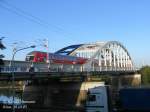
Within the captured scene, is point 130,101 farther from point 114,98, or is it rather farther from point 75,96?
point 75,96

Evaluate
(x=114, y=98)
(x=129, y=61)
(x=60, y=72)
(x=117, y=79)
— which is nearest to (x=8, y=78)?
Answer: (x=60, y=72)

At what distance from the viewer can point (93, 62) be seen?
409 feet

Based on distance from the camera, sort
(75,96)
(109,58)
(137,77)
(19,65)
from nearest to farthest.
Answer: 1. (19,65)
2. (75,96)
3. (137,77)
4. (109,58)

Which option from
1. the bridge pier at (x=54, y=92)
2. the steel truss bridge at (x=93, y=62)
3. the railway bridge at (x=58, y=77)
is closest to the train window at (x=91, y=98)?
the railway bridge at (x=58, y=77)

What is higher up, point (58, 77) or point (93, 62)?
point (93, 62)

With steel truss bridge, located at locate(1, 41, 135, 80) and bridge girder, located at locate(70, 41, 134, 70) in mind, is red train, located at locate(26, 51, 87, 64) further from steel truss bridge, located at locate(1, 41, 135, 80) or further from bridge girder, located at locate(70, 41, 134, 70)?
bridge girder, located at locate(70, 41, 134, 70)

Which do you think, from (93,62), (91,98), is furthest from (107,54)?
(91,98)

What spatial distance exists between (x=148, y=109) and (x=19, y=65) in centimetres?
4092

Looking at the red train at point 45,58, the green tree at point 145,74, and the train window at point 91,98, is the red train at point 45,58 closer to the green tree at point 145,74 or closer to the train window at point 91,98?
the green tree at point 145,74

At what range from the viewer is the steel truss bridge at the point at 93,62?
73.9 meters

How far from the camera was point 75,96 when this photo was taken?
286ft

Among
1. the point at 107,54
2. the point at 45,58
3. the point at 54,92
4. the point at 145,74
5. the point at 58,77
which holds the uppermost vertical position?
the point at 107,54

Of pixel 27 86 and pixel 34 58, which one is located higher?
pixel 34 58

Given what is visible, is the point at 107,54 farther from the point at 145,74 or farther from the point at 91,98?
the point at 91,98
